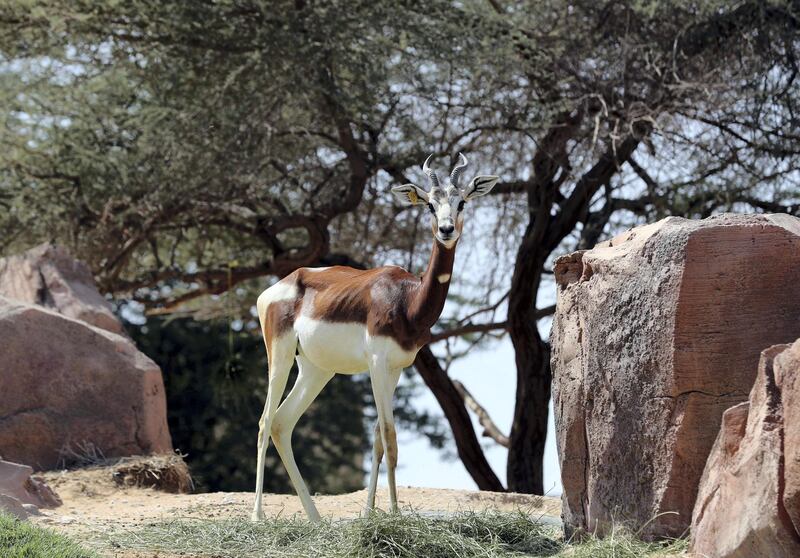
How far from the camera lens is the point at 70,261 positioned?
40.6ft

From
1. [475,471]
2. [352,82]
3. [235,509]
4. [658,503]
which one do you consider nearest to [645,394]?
[658,503]

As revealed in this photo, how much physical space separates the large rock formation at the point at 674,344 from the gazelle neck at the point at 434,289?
1104mm

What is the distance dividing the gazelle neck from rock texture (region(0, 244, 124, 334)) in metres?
5.53

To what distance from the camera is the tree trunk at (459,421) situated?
47.3 ft

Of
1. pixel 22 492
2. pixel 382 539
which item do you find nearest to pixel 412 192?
pixel 382 539

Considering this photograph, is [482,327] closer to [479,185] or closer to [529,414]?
[529,414]

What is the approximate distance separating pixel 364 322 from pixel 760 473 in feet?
10.5

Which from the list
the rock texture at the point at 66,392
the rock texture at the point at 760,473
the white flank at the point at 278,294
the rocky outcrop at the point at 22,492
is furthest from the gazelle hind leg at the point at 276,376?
the rock texture at the point at 760,473

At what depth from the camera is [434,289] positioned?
725cm

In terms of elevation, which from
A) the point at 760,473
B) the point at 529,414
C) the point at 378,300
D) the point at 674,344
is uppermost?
the point at 378,300

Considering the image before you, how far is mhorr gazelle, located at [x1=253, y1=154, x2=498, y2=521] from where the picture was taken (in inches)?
286

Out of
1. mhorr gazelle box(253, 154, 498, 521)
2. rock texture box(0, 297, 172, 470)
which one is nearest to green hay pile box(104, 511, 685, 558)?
mhorr gazelle box(253, 154, 498, 521)

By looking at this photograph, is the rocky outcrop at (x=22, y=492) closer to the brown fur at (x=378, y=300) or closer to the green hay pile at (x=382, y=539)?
the green hay pile at (x=382, y=539)

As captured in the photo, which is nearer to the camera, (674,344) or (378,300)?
(674,344)
